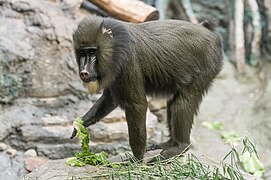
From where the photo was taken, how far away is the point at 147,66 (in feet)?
15.0

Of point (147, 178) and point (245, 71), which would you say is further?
point (245, 71)

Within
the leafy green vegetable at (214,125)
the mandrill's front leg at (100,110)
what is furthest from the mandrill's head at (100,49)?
the leafy green vegetable at (214,125)

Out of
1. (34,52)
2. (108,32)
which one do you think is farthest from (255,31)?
(108,32)

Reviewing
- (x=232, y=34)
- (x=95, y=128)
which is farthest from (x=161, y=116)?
(x=232, y=34)

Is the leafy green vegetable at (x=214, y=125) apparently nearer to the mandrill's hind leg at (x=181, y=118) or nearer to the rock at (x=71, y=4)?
the rock at (x=71, y=4)

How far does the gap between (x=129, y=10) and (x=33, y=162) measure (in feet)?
7.10

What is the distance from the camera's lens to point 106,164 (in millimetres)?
4621

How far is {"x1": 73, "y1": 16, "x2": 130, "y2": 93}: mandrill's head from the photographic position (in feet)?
13.8

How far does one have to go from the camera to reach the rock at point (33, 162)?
19.0 ft

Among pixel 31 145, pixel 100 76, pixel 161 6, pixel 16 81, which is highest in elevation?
pixel 100 76

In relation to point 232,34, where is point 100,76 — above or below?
above

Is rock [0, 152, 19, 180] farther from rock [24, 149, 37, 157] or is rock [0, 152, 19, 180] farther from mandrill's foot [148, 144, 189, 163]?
mandrill's foot [148, 144, 189, 163]

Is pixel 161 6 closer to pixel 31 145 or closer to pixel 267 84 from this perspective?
pixel 267 84

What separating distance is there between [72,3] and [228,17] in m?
2.96
